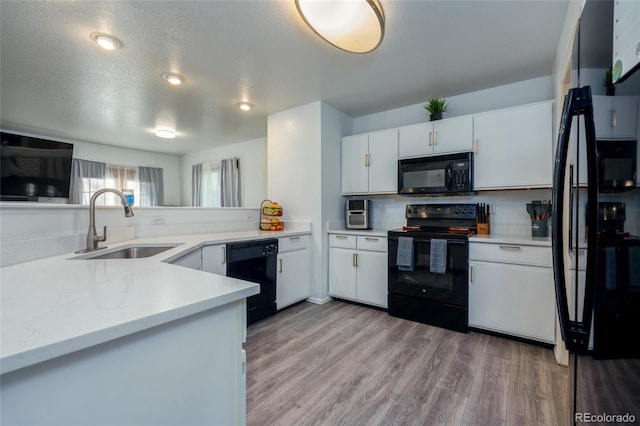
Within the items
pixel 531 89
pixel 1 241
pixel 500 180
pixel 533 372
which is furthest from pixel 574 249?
pixel 531 89

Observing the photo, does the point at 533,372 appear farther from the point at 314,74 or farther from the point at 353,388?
the point at 314,74

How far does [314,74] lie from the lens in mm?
2643

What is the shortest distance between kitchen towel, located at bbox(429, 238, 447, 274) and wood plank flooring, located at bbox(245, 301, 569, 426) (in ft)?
1.81

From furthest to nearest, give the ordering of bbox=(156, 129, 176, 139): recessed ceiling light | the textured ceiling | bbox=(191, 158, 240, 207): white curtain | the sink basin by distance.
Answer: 1. bbox=(191, 158, 240, 207): white curtain
2. bbox=(156, 129, 176, 139): recessed ceiling light
3. the sink basin
4. the textured ceiling

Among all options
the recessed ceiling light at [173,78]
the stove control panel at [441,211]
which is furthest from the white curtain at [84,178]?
the stove control panel at [441,211]

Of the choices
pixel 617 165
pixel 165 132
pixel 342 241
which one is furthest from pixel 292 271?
pixel 165 132

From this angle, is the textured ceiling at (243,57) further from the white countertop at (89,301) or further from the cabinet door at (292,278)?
the cabinet door at (292,278)

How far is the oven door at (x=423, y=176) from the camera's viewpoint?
2.79 m

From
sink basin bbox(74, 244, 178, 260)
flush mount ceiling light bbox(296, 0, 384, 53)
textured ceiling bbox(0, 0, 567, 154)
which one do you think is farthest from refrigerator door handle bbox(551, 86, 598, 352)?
sink basin bbox(74, 244, 178, 260)

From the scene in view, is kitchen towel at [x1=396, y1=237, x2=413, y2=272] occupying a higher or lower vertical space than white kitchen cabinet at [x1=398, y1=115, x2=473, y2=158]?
lower

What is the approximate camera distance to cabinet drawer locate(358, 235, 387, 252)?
3023 mm

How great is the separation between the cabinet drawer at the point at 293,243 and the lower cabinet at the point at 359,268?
32 cm

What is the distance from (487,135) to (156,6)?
2802 mm

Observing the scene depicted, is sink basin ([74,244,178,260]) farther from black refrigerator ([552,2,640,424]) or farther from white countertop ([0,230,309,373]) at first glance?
black refrigerator ([552,2,640,424])
